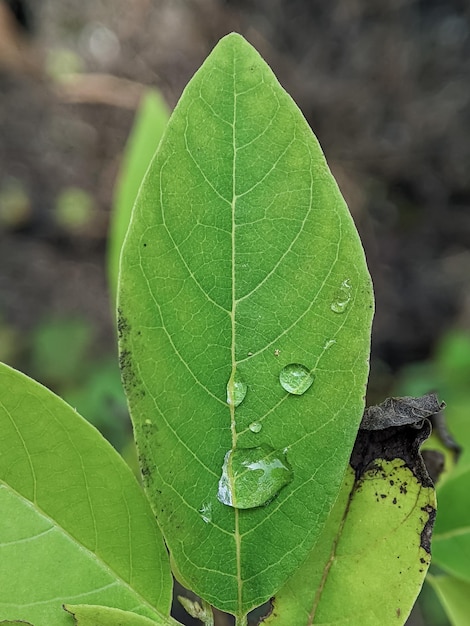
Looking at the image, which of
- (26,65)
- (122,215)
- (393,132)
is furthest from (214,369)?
(26,65)

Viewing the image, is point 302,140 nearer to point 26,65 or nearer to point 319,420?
point 319,420

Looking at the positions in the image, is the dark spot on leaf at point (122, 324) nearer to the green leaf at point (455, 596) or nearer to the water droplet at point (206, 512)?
the water droplet at point (206, 512)

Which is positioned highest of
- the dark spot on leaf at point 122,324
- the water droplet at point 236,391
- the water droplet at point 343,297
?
the water droplet at point 343,297

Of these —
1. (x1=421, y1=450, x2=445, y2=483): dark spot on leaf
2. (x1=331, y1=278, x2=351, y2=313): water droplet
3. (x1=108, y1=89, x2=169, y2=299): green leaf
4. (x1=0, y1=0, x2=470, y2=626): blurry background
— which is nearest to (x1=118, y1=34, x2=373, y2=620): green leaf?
(x1=331, y1=278, x2=351, y2=313): water droplet

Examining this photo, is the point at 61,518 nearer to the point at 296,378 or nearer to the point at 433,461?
the point at 296,378

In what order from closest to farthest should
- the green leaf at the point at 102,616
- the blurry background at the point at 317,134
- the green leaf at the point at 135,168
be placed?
the green leaf at the point at 102,616 < the green leaf at the point at 135,168 < the blurry background at the point at 317,134

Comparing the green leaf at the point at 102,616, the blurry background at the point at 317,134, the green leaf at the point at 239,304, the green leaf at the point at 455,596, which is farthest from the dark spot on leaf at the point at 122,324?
the blurry background at the point at 317,134

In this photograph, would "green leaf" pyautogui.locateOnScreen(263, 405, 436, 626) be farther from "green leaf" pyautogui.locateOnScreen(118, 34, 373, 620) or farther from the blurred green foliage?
the blurred green foliage

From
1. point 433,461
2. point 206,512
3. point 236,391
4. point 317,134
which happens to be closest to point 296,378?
point 236,391
